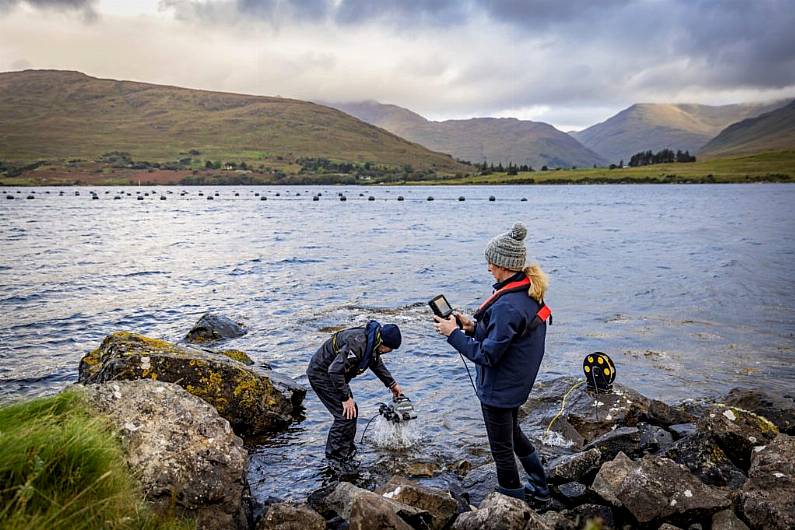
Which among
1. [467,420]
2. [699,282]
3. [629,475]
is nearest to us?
[629,475]

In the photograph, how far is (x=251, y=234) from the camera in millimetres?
49156

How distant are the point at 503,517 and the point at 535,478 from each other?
6.70 feet

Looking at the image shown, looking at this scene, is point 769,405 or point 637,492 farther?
point 769,405

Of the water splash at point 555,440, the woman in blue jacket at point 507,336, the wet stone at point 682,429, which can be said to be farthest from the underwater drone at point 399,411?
the wet stone at point 682,429

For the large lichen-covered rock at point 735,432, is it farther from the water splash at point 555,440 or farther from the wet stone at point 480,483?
the wet stone at point 480,483

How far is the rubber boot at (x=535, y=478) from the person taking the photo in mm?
7609

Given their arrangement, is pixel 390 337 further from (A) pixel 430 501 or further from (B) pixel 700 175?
(B) pixel 700 175

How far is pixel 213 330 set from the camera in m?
16.9

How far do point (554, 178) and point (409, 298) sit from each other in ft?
568

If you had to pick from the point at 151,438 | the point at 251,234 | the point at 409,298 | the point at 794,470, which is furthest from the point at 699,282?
the point at 251,234

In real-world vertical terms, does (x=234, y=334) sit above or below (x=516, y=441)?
below

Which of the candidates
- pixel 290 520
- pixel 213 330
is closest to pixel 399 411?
pixel 290 520

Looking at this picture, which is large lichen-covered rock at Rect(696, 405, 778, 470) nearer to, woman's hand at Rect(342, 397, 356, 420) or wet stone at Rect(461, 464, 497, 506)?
wet stone at Rect(461, 464, 497, 506)

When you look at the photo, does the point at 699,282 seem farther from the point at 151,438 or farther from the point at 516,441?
the point at 151,438
